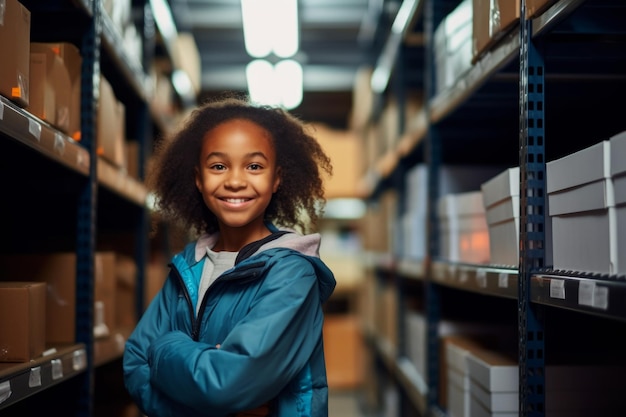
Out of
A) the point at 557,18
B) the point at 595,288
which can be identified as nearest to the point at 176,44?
the point at 557,18

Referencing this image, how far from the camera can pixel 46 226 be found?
295cm

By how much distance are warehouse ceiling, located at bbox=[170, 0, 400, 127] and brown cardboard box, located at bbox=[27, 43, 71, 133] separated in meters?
2.35

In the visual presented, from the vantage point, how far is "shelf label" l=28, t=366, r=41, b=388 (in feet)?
6.14

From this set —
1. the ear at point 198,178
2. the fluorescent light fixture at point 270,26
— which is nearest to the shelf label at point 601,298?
the ear at point 198,178

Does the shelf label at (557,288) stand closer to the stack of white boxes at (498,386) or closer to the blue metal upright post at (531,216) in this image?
the blue metal upright post at (531,216)

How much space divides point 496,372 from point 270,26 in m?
3.28

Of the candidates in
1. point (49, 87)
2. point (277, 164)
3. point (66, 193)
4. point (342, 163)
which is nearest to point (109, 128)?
point (66, 193)

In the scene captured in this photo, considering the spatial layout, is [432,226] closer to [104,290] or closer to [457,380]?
[457,380]

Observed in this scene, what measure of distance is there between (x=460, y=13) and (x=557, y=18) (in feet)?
3.67

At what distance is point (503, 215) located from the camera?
212 centimetres

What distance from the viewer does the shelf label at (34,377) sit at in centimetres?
187

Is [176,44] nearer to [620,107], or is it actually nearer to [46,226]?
[46,226]

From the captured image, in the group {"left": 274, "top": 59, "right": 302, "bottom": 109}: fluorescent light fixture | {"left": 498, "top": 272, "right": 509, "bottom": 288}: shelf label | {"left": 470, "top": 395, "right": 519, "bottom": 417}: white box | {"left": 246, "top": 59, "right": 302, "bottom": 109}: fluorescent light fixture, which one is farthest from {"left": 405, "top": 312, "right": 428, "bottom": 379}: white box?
{"left": 274, "top": 59, "right": 302, "bottom": 109}: fluorescent light fixture

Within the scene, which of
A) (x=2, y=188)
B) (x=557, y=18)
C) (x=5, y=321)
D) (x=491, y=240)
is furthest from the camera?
(x=2, y=188)
